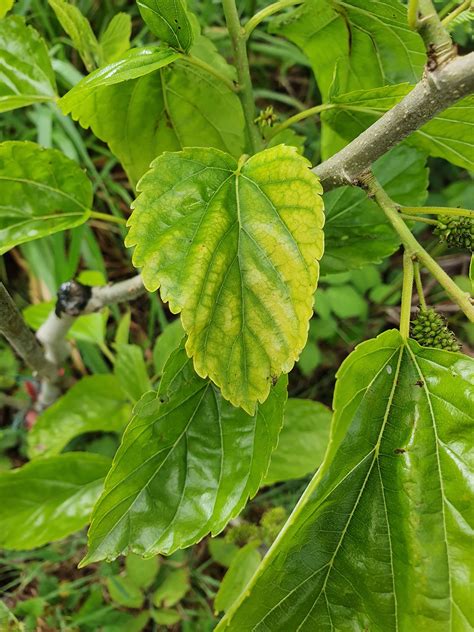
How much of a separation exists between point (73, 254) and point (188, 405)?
2.68ft

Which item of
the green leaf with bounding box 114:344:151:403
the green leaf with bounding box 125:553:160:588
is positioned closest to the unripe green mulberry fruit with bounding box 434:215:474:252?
the green leaf with bounding box 114:344:151:403

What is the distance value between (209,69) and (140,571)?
1.09 meters

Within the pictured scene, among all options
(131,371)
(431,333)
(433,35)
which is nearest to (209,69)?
(433,35)

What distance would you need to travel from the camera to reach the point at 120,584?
52.1 inches

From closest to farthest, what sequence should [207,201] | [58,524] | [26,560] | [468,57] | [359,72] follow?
[468,57] → [207,201] → [359,72] → [58,524] → [26,560]

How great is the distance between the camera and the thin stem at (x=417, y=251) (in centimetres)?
57

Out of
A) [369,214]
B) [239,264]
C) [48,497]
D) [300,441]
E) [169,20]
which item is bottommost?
[300,441]

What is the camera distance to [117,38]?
32.4 inches

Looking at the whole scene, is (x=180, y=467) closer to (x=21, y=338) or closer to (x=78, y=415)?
(x=21, y=338)

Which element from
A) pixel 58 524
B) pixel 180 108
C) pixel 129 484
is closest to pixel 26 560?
pixel 58 524

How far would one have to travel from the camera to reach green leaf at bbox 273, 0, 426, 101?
700mm

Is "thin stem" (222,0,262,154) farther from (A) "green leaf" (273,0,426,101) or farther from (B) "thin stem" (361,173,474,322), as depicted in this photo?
(B) "thin stem" (361,173,474,322)

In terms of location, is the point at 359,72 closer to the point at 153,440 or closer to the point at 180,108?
the point at 180,108

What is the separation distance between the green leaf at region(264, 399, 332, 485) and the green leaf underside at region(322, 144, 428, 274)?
307mm
